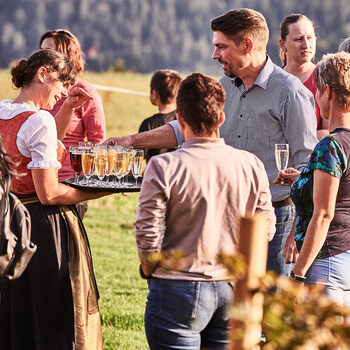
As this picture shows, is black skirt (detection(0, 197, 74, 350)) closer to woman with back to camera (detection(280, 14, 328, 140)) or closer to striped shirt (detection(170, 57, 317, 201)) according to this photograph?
striped shirt (detection(170, 57, 317, 201))

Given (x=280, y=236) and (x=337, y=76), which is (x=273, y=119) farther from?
(x=337, y=76)

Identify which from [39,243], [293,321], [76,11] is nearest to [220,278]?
[293,321]

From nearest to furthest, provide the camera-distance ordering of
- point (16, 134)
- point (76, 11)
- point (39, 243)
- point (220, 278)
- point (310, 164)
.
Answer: point (220, 278), point (310, 164), point (16, 134), point (39, 243), point (76, 11)

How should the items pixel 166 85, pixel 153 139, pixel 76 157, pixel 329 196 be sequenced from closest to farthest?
pixel 329 196
pixel 76 157
pixel 153 139
pixel 166 85

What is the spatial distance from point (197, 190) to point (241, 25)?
4.87 ft

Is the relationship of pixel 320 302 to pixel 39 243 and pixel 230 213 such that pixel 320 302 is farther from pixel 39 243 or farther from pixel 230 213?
pixel 39 243

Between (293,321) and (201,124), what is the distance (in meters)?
1.16

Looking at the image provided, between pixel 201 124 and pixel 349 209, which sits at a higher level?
pixel 201 124

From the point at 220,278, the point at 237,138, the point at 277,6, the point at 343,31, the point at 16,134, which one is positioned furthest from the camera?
the point at 277,6

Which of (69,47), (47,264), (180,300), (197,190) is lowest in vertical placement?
(47,264)

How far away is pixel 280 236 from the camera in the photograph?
3.71 m

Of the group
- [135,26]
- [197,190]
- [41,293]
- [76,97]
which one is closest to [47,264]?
[41,293]

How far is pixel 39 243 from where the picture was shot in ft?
11.4

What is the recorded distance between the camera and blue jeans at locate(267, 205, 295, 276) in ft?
12.1
